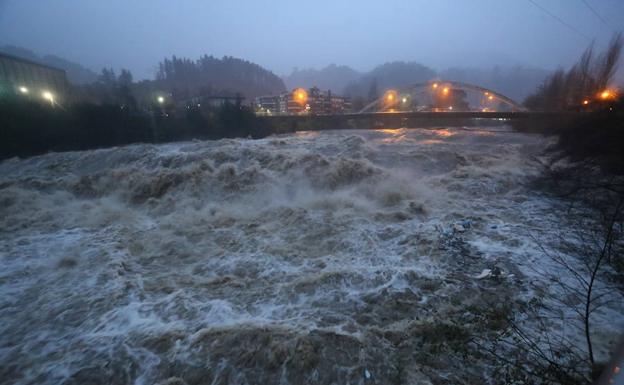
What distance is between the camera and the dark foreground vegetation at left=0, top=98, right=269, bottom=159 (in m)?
25.4

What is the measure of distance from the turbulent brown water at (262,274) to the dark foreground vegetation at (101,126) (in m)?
15.4

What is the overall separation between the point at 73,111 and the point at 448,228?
114 feet

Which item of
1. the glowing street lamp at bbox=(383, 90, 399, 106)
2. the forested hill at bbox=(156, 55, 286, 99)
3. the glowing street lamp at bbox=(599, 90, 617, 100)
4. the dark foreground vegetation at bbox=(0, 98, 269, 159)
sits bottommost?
the dark foreground vegetation at bbox=(0, 98, 269, 159)

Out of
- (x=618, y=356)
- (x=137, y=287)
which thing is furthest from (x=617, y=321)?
(x=137, y=287)

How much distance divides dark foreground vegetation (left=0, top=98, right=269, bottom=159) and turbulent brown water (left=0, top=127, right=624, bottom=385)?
1537 centimetres

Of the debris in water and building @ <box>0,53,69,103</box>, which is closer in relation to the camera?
the debris in water

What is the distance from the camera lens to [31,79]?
41.0 m

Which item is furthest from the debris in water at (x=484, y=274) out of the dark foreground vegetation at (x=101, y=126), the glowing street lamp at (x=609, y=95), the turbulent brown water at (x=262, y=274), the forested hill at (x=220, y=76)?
the forested hill at (x=220, y=76)

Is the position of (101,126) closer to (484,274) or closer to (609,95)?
(484,274)

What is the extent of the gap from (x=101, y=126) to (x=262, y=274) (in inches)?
1221

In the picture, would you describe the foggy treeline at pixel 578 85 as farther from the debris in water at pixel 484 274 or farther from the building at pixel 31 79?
the building at pixel 31 79

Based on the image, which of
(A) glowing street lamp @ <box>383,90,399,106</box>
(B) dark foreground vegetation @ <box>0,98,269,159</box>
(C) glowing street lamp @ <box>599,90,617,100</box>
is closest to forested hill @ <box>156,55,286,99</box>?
(A) glowing street lamp @ <box>383,90,399,106</box>

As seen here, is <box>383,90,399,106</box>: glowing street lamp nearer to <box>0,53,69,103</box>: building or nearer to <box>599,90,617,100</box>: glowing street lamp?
<box>599,90,617,100</box>: glowing street lamp

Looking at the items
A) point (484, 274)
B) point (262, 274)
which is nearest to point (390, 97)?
point (484, 274)
